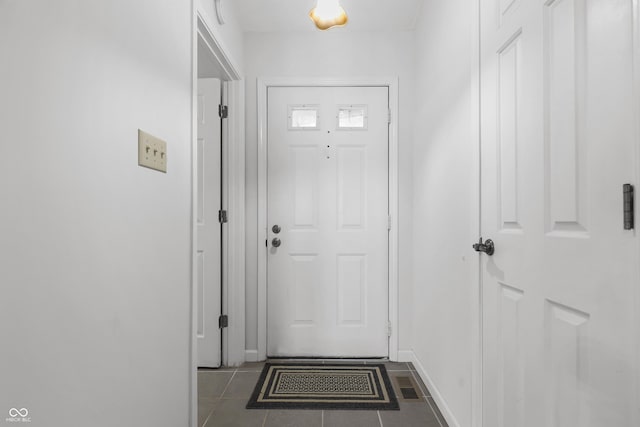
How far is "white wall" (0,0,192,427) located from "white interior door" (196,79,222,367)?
1.11 m

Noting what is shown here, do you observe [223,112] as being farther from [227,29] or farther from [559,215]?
[559,215]

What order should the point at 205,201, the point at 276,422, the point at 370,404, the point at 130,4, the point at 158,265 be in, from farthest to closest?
the point at 205,201, the point at 370,404, the point at 276,422, the point at 158,265, the point at 130,4

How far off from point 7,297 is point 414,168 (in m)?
2.44

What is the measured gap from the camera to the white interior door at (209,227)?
101 inches

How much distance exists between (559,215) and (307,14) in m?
2.20

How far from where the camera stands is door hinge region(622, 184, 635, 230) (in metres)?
0.75

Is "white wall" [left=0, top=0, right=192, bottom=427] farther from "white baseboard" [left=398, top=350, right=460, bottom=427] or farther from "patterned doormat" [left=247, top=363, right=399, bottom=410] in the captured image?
"white baseboard" [left=398, top=350, right=460, bottom=427]

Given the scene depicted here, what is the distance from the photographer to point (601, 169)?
0.84 m

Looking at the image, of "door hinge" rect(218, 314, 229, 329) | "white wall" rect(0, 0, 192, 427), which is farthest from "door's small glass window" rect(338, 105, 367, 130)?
"door hinge" rect(218, 314, 229, 329)

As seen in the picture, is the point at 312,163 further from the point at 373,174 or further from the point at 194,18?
the point at 194,18

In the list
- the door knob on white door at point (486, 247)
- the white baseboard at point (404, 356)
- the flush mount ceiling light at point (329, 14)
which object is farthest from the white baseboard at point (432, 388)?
the flush mount ceiling light at point (329, 14)

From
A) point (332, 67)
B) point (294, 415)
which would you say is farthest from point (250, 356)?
point (332, 67)

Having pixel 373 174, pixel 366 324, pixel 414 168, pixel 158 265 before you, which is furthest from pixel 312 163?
pixel 158 265

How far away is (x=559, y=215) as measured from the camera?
993 mm
